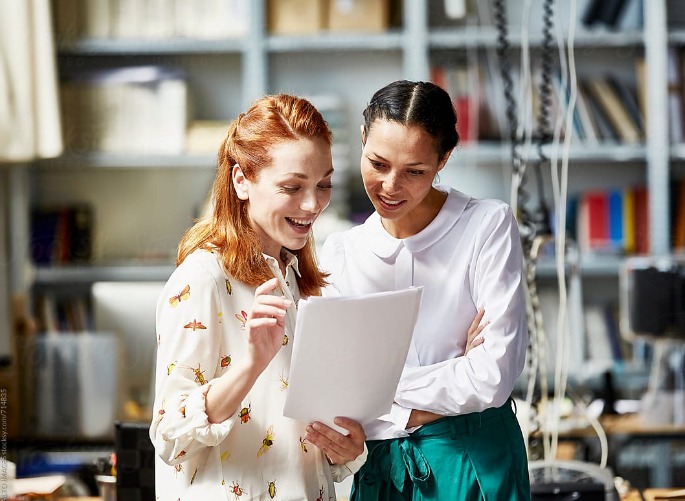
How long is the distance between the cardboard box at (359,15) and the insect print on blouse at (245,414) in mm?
2927

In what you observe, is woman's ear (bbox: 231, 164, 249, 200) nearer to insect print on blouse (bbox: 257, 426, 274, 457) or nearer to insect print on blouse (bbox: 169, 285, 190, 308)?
insect print on blouse (bbox: 169, 285, 190, 308)

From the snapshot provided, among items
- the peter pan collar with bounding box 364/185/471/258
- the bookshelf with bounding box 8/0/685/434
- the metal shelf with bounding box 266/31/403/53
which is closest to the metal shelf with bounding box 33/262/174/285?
the bookshelf with bounding box 8/0/685/434

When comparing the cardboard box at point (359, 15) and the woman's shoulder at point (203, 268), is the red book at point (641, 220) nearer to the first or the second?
the cardboard box at point (359, 15)

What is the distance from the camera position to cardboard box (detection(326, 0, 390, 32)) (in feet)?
13.3

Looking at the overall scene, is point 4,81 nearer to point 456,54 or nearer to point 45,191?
point 45,191

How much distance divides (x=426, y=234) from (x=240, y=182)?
356 millimetres

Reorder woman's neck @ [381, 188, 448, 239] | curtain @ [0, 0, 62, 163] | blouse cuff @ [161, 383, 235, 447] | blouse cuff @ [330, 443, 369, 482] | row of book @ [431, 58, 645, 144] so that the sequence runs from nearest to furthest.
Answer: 1. blouse cuff @ [161, 383, 235, 447]
2. blouse cuff @ [330, 443, 369, 482]
3. woman's neck @ [381, 188, 448, 239]
4. curtain @ [0, 0, 62, 163]
5. row of book @ [431, 58, 645, 144]

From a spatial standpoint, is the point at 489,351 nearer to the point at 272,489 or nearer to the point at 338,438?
the point at 338,438

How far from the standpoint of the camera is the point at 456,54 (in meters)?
4.16

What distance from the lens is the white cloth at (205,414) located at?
1285 mm

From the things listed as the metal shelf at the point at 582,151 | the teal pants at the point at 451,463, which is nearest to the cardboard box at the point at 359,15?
the metal shelf at the point at 582,151

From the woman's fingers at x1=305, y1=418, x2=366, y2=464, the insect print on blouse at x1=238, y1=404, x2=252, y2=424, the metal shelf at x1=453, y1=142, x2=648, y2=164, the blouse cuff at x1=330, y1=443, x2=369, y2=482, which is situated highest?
the metal shelf at x1=453, y1=142, x2=648, y2=164

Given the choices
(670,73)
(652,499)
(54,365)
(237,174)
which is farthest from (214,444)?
(670,73)

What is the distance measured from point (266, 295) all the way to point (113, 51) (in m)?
3.12
